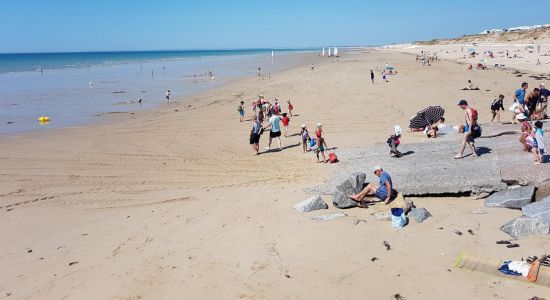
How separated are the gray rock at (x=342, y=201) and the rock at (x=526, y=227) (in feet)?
9.91

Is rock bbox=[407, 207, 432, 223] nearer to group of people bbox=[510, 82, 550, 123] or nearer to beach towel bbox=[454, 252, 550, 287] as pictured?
beach towel bbox=[454, 252, 550, 287]

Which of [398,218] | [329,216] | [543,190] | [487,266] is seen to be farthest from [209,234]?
[543,190]

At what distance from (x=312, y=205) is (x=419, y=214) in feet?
7.28

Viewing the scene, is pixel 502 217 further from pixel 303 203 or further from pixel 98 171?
pixel 98 171

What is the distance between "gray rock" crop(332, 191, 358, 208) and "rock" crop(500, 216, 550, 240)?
119 inches

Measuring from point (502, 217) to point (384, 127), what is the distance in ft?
33.7

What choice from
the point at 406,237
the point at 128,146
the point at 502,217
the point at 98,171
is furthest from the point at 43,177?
the point at 502,217

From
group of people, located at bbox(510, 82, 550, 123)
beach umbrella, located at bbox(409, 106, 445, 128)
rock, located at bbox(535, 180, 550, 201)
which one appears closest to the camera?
rock, located at bbox(535, 180, 550, 201)

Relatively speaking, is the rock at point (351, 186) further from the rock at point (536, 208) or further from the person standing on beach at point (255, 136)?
the person standing on beach at point (255, 136)

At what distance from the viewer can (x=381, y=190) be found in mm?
9516

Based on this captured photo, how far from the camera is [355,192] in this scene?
33.0ft

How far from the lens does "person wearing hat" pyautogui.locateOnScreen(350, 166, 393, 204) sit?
9.44 meters

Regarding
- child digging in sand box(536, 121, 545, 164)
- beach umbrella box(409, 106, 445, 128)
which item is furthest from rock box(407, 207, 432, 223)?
beach umbrella box(409, 106, 445, 128)

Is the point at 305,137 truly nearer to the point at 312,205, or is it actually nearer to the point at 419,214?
the point at 312,205
